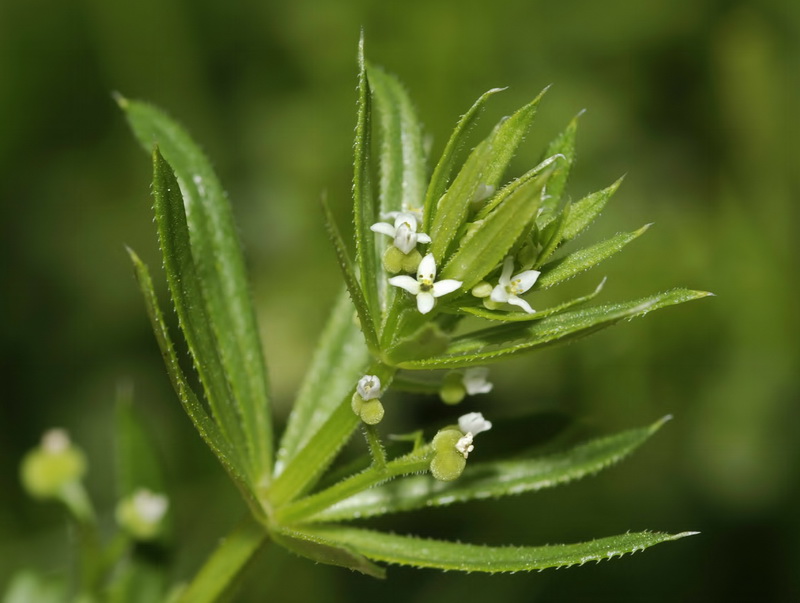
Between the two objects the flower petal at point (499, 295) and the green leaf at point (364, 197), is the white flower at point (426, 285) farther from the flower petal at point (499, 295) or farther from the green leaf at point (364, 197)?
the green leaf at point (364, 197)

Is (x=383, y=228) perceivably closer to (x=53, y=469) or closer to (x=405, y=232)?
(x=405, y=232)

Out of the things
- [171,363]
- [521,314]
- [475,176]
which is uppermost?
[475,176]

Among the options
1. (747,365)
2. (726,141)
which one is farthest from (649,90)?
(747,365)

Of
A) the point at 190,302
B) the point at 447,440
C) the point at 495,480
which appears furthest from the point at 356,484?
the point at 190,302

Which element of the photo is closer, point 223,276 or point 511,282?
point 511,282

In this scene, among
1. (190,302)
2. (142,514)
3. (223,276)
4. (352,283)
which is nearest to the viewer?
(352,283)

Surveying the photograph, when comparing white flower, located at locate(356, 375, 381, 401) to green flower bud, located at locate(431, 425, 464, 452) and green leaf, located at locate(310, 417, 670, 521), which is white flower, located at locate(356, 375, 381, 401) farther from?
green leaf, located at locate(310, 417, 670, 521)
